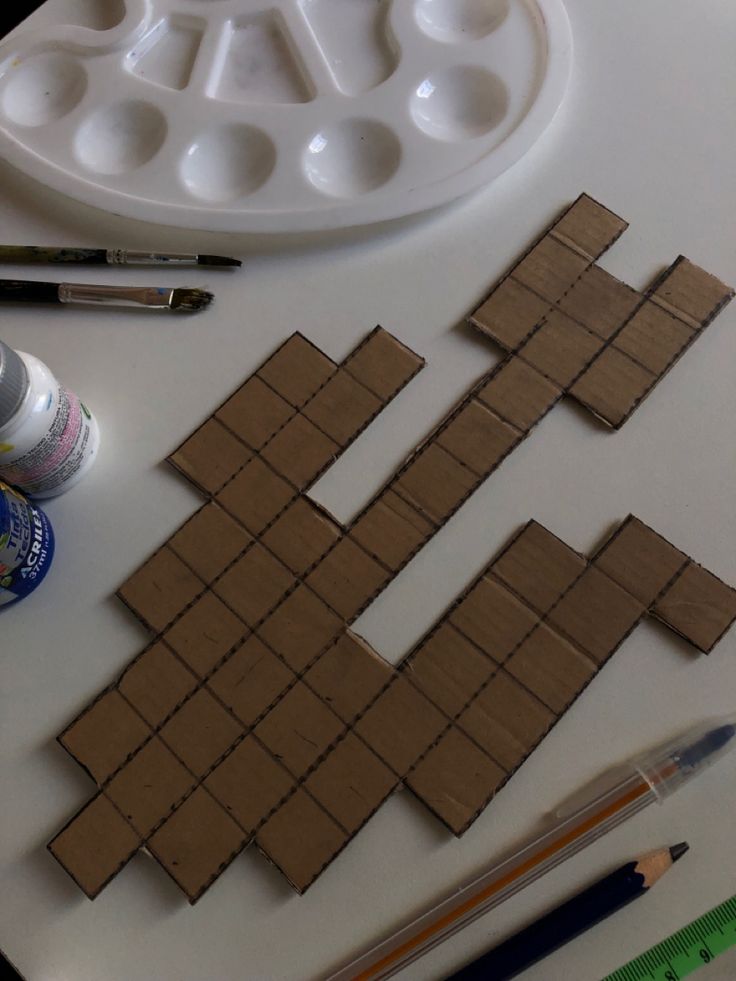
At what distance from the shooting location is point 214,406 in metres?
0.62

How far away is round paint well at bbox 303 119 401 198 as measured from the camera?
67 centimetres

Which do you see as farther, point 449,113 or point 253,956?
point 449,113

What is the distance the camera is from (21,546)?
0.54 meters

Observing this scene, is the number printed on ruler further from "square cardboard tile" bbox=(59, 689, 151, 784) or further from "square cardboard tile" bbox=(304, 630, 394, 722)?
"square cardboard tile" bbox=(59, 689, 151, 784)

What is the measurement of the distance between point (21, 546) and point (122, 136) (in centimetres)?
39

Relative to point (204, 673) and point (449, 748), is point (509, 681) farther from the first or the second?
point (204, 673)

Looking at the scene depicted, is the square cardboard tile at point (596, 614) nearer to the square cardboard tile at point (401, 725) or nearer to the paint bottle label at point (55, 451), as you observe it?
the square cardboard tile at point (401, 725)

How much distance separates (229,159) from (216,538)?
35 cm

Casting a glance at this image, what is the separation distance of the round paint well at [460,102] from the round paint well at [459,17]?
48 mm

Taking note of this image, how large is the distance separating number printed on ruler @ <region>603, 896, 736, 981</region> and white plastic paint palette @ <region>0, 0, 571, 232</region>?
54cm

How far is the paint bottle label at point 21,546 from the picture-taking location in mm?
524

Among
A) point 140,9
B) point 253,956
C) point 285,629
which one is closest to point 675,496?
point 285,629

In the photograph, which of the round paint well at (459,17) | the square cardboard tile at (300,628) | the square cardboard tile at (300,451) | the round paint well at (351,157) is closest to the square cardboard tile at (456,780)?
the square cardboard tile at (300,628)

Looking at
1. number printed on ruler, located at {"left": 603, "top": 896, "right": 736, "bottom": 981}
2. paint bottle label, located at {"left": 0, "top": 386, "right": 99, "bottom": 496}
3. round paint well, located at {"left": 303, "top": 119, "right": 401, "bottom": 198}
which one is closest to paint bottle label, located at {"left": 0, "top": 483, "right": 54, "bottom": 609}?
paint bottle label, located at {"left": 0, "top": 386, "right": 99, "bottom": 496}
